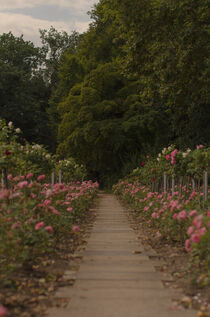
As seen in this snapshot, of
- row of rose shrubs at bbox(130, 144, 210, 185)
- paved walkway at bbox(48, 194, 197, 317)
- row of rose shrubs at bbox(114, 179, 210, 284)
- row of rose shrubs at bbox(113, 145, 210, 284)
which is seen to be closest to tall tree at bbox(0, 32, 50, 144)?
row of rose shrubs at bbox(113, 145, 210, 284)

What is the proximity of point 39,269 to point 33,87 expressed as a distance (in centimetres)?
4060

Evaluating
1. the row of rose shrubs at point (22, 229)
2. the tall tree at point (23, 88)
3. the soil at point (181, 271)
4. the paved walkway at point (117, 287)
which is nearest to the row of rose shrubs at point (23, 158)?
the row of rose shrubs at point (22, 229)

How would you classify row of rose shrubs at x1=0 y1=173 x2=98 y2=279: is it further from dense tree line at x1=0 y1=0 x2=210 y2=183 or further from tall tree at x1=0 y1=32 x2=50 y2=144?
tall tree at x1=0 y1=32 x2=50 y2=144

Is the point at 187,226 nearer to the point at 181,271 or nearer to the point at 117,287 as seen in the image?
the point at 181,271

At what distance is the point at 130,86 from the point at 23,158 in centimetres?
2098

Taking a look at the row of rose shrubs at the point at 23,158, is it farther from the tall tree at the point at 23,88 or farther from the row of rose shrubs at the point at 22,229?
the tall tree at the point at 23,88

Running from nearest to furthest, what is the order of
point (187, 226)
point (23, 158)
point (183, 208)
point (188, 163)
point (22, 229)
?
point (22, 229)
point (187, 226)
point (183, 208)
point (23, 158)
point (188, 163)

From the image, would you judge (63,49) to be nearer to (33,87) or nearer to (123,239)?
(33,87)

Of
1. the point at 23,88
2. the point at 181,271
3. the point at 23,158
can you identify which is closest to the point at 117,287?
the point at 181,271

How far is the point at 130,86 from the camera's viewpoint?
102ft

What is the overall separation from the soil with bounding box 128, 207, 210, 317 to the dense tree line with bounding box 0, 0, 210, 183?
9.04 m

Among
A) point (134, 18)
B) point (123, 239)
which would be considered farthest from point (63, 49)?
point (123, 239)

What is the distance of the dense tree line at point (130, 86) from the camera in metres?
16.6

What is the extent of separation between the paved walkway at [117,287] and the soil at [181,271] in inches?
5.4
